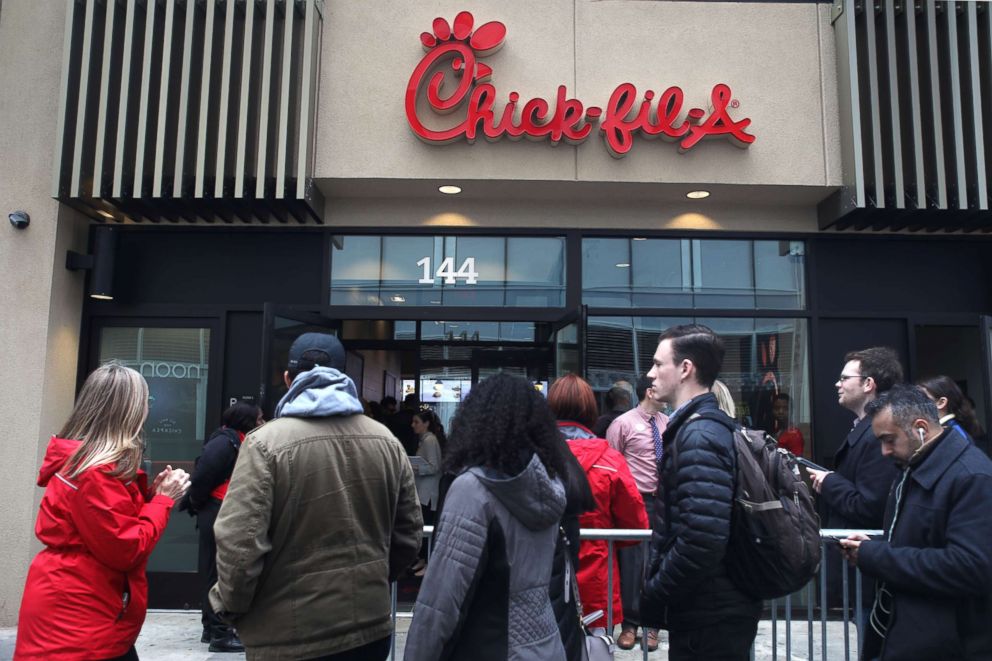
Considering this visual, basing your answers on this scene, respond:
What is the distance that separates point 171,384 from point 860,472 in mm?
5868

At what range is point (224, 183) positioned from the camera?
6371 mm

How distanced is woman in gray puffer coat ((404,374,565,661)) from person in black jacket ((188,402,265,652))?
3.63m

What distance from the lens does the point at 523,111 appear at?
6.41 metres

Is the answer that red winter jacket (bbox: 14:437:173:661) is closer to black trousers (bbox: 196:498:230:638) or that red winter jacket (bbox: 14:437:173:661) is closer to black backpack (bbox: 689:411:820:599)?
black backpack (bbox: 689:411:820:599)

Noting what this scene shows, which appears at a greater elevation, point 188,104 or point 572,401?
point 188,104

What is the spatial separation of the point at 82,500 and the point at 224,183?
4.30 metres

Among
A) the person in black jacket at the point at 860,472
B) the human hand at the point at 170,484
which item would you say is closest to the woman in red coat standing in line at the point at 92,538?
the human hand at the point at 170,484

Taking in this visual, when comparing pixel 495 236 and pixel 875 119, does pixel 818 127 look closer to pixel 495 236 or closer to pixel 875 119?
pixel 875 119

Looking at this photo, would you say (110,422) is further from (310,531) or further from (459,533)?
(459,533)

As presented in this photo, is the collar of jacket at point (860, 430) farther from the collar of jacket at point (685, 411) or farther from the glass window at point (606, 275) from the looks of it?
the glass window at point (606, 275)

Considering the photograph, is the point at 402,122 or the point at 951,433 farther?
the point at 402,122

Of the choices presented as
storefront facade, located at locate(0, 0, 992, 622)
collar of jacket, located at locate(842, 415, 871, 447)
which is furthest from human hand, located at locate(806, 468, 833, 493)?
storefront facade, located at locate(0, 0, 992, 622)

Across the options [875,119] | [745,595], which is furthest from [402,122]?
[745,595]

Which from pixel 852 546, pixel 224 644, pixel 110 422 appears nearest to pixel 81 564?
pixel 110 422
